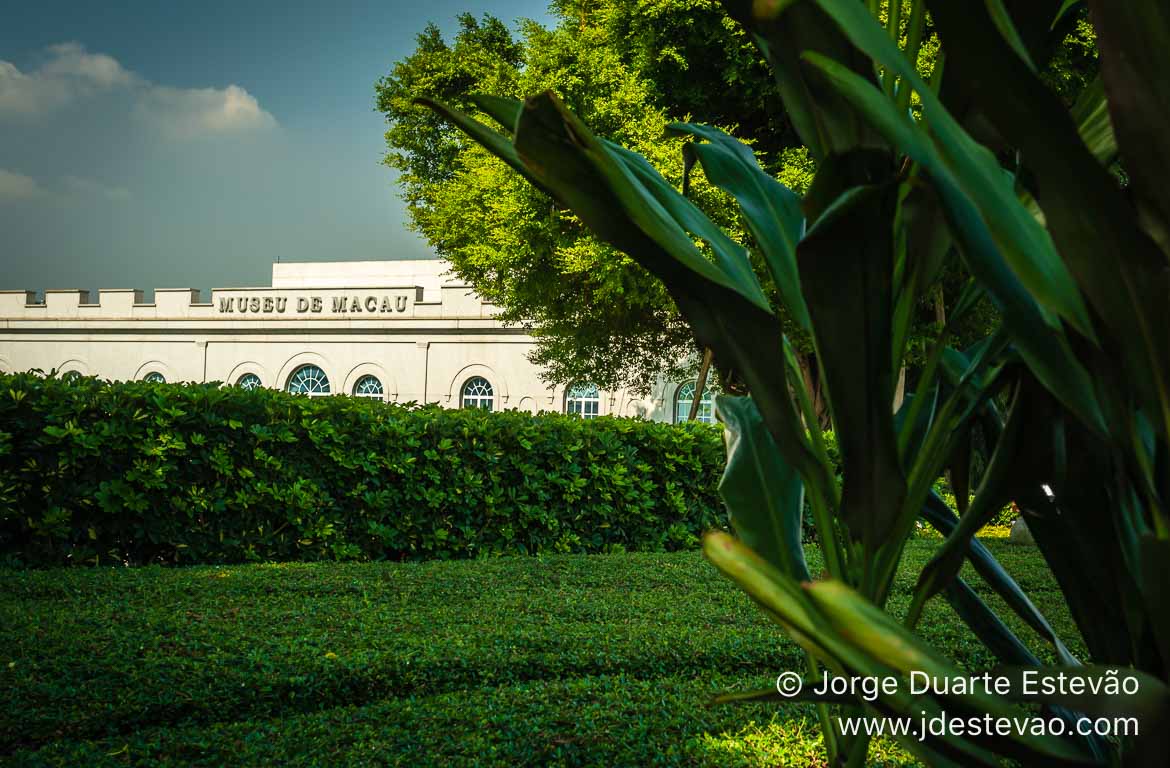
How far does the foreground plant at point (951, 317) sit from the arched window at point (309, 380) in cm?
2855

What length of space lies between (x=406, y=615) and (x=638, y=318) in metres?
12.9

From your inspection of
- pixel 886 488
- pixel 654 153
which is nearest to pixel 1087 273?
pixel 886 488

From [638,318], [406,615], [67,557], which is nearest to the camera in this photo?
[406,615]

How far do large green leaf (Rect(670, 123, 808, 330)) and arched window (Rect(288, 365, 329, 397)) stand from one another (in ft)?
93.0

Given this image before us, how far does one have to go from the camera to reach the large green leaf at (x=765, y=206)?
1.42 meters

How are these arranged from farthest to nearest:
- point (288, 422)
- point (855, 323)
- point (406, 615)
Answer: point (288, 422) → point (406, 615) → point (855, 323)

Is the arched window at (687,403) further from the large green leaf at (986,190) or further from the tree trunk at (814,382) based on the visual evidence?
the large green leaf at (986,190)

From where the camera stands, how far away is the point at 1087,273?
3.00 feet

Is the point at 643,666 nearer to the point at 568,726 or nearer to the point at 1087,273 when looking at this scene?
the point at 568,726

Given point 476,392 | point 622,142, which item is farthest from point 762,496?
point 476,392

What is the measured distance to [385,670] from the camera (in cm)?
347

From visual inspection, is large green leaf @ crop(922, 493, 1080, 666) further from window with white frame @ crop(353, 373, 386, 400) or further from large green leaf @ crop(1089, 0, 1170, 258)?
window with white frame @ crop(353, 373, 386, 400)

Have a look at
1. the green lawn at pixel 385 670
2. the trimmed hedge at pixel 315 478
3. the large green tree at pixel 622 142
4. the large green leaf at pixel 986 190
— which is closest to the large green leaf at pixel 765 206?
the large green leaf at pixel 986 190

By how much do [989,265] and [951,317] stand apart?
376 millimetres
